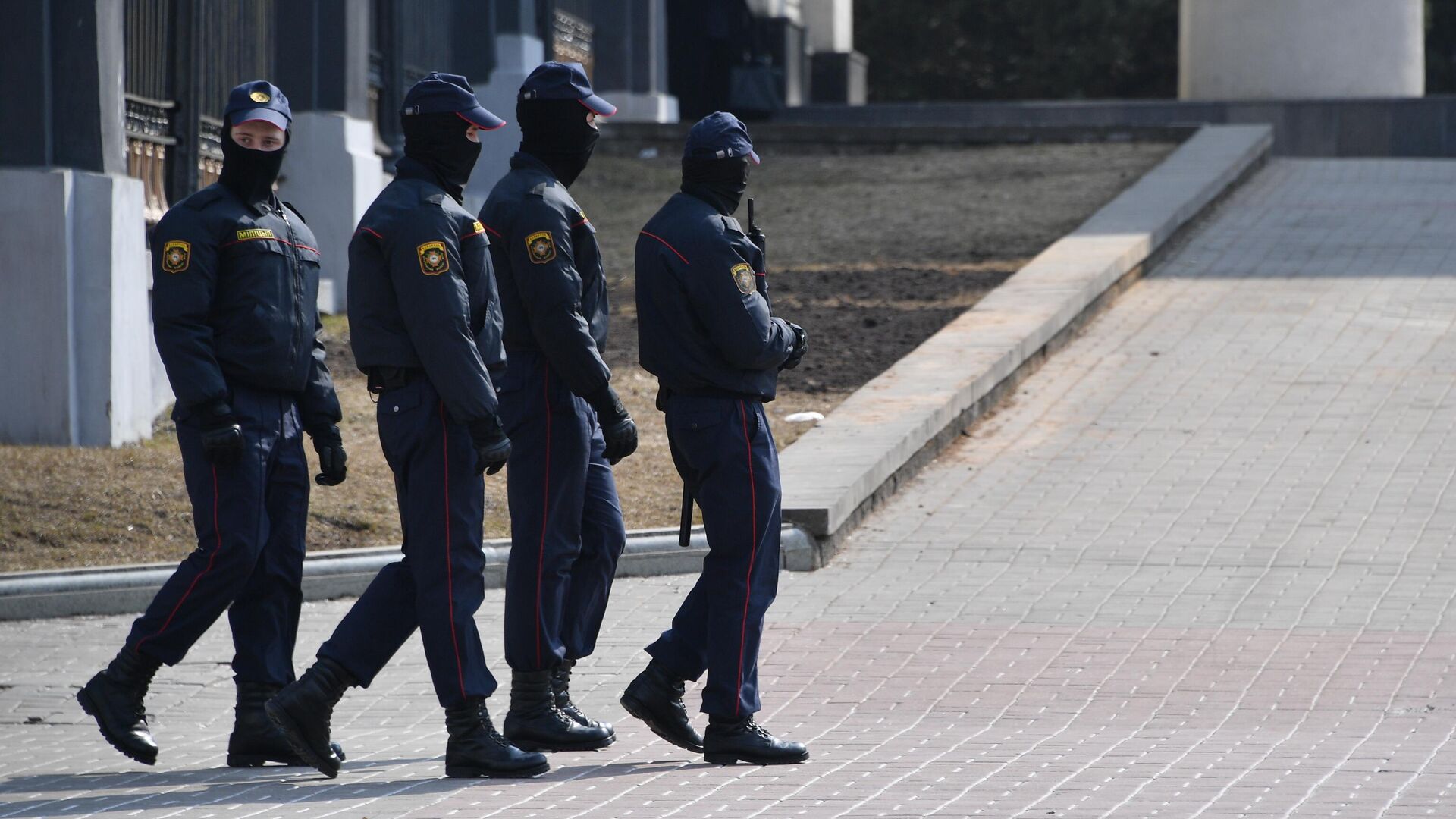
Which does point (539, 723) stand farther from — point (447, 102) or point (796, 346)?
point (447, 102)

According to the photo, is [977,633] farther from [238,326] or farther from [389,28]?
[389,28]

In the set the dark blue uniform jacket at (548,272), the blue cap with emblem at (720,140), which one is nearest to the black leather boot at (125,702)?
the dark blue uniform jacket at (548,272)

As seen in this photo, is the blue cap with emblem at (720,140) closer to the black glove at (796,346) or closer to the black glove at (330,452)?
the black glove at (796,346)

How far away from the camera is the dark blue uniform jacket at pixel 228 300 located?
5578 mm

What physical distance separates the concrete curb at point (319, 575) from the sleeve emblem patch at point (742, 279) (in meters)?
2.69

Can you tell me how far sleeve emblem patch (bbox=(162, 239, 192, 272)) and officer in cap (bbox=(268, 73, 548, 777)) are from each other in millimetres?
465

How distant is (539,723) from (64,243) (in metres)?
5.43

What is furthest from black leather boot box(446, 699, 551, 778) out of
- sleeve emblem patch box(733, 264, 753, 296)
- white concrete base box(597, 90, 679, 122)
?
white concrete base box(597, 90, 679, 122)

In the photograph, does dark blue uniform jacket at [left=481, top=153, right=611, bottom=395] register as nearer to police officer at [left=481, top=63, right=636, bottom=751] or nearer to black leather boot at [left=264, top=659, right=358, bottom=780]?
police officer at [left=481, top=63, right=636, bottom=751]

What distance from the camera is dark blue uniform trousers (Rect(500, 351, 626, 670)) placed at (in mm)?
5770

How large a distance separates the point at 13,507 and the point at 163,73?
440 cm

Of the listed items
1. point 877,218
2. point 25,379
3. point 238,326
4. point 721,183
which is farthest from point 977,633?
point 877,218

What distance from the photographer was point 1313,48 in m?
26.6

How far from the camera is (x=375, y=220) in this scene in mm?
5406
